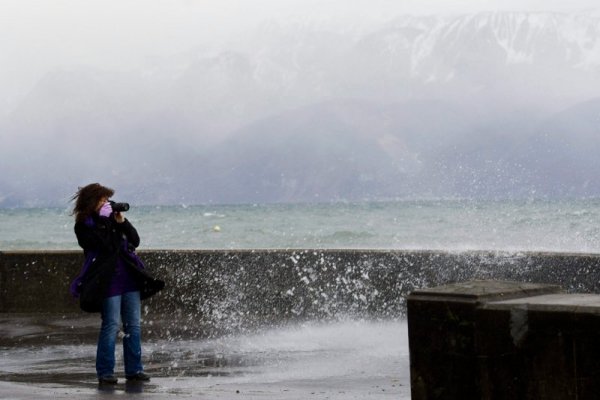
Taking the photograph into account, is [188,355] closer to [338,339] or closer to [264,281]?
[338,339]

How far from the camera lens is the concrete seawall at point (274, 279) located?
1052 cm

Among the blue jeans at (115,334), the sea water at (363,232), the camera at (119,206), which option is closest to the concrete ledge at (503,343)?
the camera at (119,206)

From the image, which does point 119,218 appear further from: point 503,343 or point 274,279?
point 274,279

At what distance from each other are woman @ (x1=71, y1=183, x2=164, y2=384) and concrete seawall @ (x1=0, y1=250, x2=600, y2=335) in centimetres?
301

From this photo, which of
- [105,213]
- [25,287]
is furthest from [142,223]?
[105,213]

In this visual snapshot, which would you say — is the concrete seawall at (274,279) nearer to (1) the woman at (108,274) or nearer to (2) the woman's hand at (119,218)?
(1) the woman at (108,274)

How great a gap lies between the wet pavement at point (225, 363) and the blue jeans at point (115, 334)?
Result: 13cm

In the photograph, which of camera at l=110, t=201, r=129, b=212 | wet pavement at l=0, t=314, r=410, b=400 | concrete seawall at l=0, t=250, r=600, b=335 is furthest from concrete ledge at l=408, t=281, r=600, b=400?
concrete seawall at l=0, t=250, r=600, b=335

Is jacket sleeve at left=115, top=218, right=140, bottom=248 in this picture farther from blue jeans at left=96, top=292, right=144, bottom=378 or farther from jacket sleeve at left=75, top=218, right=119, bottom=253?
blue jeans at left=96, top=292, right=144, bottom=378

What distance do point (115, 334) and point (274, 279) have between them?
370 centimetres

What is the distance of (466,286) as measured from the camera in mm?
5281

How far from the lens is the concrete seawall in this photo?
1052 cm

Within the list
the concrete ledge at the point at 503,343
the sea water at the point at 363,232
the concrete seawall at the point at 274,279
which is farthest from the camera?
the sea water at the point at 363,232

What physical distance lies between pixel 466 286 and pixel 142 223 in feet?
202
